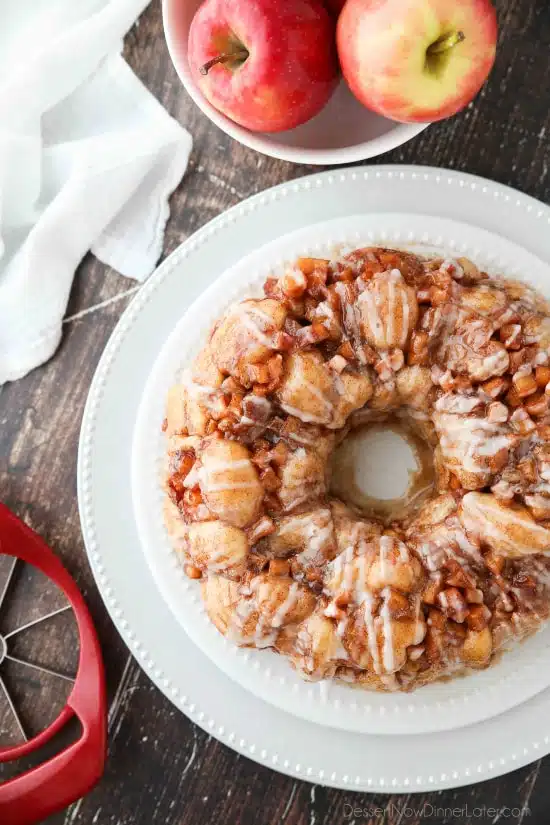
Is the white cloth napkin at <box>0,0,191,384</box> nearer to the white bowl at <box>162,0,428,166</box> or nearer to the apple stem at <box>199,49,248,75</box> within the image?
the white bowl at <box>162,0,428,166</box>

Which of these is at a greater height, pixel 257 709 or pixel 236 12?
pixel 236 12

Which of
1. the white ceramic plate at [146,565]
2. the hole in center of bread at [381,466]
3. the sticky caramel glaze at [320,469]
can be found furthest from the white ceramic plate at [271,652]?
the hole in center of bread at [381,466]

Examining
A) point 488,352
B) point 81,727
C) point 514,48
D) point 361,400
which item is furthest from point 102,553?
point 514,48

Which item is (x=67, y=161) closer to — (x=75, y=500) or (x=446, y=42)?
(x=75, y=500)

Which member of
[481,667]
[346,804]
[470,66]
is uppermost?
[470,66]

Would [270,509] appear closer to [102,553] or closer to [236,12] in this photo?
[102,553]

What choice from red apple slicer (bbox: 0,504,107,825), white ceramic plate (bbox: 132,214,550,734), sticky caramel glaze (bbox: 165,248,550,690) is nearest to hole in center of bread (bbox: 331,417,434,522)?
sticky caramel glaze (bbox: 165,248,550,690)

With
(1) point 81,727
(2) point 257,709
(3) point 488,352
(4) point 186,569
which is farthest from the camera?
(1) point 81,727

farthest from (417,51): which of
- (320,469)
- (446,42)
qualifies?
(320,469)
